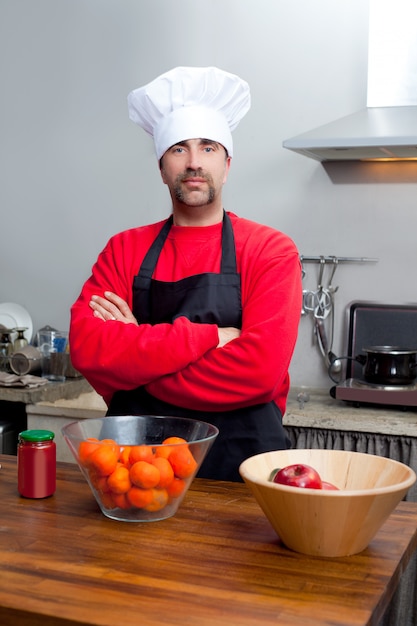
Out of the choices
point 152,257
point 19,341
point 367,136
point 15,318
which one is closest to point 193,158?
point 152,257

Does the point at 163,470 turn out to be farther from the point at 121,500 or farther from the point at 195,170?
the point at 195,170

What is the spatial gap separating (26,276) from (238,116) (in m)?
1.64

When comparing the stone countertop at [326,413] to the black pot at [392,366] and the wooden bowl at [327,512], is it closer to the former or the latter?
the black pot at [392,366]

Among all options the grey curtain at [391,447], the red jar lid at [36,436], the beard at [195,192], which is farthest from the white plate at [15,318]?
the red jar lid at [36,436]

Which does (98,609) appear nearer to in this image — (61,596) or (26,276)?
(61,596)

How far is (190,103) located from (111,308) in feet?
1.87

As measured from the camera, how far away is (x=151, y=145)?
10.9 feet

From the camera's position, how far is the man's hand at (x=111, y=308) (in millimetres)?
2041

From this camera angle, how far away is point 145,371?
1.88 meters

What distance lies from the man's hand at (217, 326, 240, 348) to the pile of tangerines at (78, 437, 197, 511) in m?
0.63

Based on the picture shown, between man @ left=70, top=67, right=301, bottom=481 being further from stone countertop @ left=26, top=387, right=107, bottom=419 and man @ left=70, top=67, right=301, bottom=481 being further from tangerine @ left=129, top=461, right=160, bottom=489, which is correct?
stone countertop @ left=26, top=387, right=107, bottom=419

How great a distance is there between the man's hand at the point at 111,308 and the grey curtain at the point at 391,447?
838 mm

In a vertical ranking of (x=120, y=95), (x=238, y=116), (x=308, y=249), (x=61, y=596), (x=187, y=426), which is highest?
(x=120, y=95)

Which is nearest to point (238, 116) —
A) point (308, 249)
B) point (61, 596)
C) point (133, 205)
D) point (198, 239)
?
point (198, 239)
